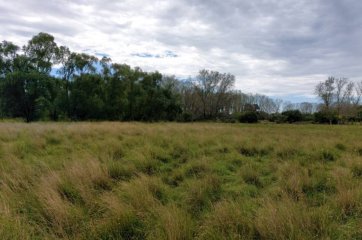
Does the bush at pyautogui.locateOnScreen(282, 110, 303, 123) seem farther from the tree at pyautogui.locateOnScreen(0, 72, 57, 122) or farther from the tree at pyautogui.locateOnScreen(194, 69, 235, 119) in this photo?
the tree at pyautogui.locateOnScreen(0, 72, 57, 122)

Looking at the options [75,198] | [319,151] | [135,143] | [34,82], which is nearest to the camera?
[75,198]

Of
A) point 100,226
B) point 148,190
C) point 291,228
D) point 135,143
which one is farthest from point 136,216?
point 135,143

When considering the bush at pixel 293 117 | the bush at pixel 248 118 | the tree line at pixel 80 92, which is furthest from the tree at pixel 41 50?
the bush at pixel 293 117

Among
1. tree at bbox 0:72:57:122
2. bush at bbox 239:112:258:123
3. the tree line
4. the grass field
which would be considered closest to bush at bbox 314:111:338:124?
the tree line

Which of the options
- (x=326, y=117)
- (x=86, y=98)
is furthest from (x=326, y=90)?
(x=86, y=98)

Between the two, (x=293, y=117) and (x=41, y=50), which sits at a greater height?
(x=41, y=50)

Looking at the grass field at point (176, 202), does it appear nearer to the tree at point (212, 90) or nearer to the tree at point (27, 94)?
the tree at point (27, 94)

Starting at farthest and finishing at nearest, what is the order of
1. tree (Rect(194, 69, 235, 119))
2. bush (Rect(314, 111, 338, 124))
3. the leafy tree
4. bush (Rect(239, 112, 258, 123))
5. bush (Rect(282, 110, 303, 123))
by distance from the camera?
1. tree (Rect(194, 69, 235, 119))
2. bush (Rect(282, 110, 303, 123))
3. bush (Rect(314, 111, 338, 124))
4. bush (Rect(239, 112, 258, 123))
5. the leafy tree

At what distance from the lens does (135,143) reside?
8.94m

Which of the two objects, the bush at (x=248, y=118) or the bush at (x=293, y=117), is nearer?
the bush at (x=248, y=118)

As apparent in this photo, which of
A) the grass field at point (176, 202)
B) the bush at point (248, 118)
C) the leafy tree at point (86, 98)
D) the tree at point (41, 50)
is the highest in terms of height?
the tree at point (41, 50)

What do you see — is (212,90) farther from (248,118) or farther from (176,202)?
(176,202)

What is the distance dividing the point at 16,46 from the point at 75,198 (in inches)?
1597

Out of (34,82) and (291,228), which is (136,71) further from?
(291,228)
